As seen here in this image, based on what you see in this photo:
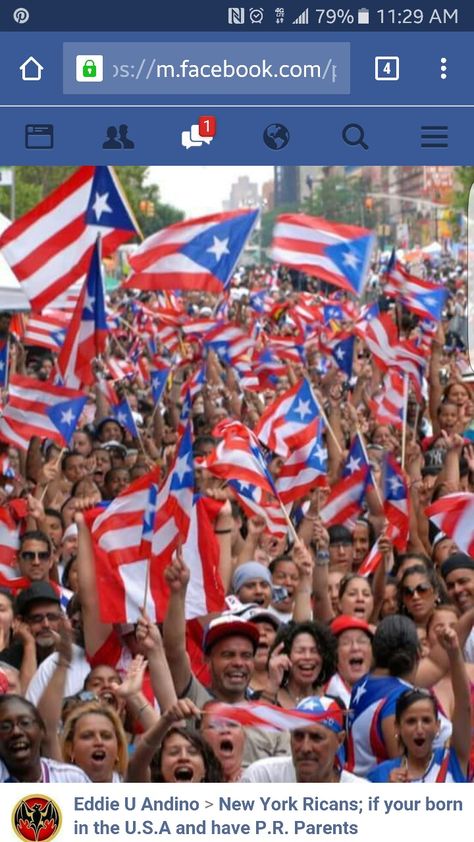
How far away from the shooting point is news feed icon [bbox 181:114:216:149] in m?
4.68

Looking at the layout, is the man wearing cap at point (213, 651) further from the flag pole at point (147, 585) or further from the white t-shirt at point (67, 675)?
the white t-shirt at point (67, 675)

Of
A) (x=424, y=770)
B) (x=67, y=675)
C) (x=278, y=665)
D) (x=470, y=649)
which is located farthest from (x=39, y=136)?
(x=470, y=649)

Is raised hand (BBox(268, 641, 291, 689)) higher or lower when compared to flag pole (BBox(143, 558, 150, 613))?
lower

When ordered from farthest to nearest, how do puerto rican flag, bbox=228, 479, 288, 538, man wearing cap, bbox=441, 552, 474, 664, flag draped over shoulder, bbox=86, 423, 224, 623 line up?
puerto rican flag, bbox=228, 479, 288, 538 → man wearing cap, bbox=441, 552, 474, 664 → flag draped over shoulder, bbox=86, 423, 224, 623

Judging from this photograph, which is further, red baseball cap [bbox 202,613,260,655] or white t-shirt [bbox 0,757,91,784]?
red baseball cap [bbox 202,613,260,655]

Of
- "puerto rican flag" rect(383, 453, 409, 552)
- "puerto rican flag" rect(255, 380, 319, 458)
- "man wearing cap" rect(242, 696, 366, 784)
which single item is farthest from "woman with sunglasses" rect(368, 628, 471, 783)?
"puerto rican flag" rect(255, 380, 319, 458)

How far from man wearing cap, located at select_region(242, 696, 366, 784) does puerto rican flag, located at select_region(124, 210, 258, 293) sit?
8.29m

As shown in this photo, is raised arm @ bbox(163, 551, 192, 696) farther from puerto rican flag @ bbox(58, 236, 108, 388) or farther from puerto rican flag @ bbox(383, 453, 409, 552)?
puerto rican flag @ bbox(58, 236, 108, 388)

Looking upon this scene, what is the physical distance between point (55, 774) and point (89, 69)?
1797 mm

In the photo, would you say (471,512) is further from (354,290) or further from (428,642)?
(354,290)

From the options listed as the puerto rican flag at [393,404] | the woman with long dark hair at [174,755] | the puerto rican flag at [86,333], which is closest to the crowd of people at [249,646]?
the woman with long dark hair at [174,755]
